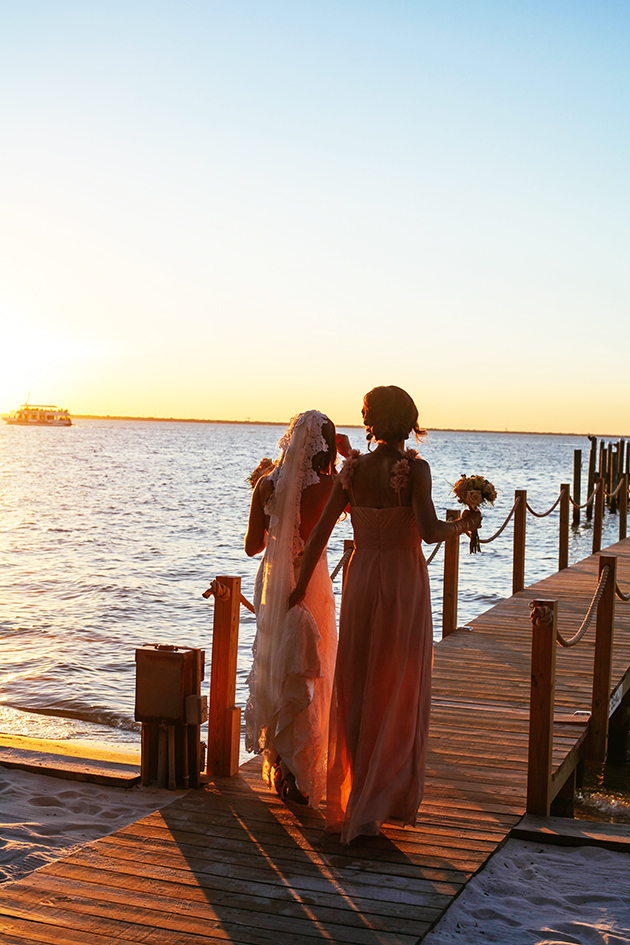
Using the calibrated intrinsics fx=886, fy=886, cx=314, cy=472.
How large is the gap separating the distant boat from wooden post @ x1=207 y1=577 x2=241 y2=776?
162 metres

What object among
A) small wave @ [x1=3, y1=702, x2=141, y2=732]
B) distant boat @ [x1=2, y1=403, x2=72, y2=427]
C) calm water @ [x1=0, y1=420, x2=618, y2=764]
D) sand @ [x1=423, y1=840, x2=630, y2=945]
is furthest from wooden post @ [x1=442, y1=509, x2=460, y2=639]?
distant boat @ [x1=2, y1=403, x2=72, y2=427]

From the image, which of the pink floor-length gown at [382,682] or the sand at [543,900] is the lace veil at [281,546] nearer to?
the pink floor-length gown at [382,682]

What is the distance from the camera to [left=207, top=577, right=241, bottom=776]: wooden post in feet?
15.1

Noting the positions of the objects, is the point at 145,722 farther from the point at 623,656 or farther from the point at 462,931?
the point at 623,656

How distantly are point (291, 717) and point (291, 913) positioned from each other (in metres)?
1.02

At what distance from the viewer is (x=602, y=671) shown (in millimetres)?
5746

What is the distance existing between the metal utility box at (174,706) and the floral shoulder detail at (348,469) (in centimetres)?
124

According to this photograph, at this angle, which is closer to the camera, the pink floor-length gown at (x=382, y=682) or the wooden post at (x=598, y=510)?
the pink floor-length gown at (x=382, y=682)

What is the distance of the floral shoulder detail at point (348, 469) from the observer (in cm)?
384

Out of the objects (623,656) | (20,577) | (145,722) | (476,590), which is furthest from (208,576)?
(145,722)

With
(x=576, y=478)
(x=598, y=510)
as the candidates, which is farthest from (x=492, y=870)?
(x=576, y=478)

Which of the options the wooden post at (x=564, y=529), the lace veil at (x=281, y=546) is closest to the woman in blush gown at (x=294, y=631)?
the lace veil at (x=281, y=546)

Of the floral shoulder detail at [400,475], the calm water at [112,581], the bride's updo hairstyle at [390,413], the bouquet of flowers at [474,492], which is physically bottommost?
the calm water at [112,581]

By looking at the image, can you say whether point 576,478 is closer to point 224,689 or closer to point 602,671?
point 602,671
